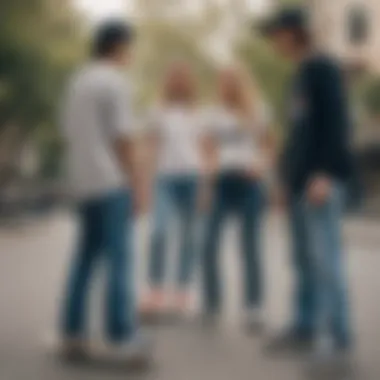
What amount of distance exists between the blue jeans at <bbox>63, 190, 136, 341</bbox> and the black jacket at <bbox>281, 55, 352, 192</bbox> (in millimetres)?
305

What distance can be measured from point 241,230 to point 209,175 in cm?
12

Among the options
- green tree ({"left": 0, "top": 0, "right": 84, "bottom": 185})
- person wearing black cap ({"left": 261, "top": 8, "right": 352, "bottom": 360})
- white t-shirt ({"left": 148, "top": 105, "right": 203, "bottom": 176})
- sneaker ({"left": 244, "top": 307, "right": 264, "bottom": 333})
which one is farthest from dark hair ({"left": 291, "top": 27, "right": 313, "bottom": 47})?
sneaker ({"left": 244, "top": 307, "right": 264, "bottom": 333})

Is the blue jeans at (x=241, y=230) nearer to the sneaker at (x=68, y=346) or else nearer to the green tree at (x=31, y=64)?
the sneaker at (x=68, y=346)

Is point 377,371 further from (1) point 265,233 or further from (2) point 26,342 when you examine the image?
(2) point 26,342

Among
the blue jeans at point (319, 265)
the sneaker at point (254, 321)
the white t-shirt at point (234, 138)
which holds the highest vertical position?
the white t-shirt at point (234, 138)

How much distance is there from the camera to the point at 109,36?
133 cm

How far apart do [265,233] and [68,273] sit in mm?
359

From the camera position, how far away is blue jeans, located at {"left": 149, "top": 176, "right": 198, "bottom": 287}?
134 cm

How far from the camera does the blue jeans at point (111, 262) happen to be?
133 centimetres

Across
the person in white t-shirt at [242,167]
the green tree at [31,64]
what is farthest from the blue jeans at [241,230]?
the green tree at [31,64]

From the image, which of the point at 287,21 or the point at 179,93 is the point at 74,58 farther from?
the point at 287,21

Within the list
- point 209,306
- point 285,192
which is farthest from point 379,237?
point 209,306

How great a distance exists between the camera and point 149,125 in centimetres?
133

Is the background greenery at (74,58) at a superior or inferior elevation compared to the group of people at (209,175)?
superior
